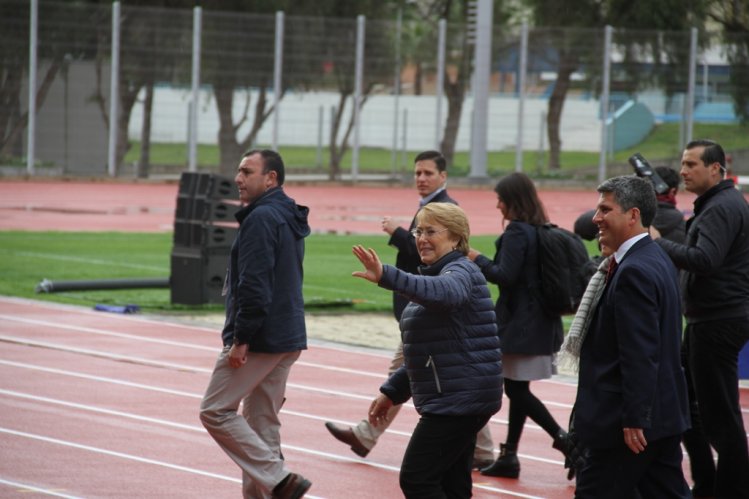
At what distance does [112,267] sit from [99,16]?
62.4 ft

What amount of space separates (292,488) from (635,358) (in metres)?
2.45

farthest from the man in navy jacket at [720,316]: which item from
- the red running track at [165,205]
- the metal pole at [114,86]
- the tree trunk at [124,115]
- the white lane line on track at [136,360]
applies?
the tree trunk at [124,115]

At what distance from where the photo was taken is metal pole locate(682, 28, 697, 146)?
3922 centimetres

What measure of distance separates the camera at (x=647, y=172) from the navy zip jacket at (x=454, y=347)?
224 cm

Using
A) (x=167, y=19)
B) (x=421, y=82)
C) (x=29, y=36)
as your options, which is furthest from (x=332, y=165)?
(x=29, y=36)

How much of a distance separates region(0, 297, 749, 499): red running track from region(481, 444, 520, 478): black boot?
76mm

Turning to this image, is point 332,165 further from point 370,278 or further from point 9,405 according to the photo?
point 370,278

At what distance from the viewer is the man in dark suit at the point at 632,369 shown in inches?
220

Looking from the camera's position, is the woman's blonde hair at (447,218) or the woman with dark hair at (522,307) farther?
the woman with dark hair at (522,307)

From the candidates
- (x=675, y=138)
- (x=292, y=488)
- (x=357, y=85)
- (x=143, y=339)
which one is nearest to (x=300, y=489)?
(x=292, y=488)

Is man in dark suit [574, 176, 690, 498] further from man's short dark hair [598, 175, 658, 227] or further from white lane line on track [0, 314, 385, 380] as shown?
white lane line on track [0, 314, 385, 380]

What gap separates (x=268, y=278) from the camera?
23.5 feet

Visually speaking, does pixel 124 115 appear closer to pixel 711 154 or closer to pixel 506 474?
pixel 506 474

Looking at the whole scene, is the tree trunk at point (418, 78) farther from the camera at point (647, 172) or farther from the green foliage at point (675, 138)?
the camera at point (647, 172)
